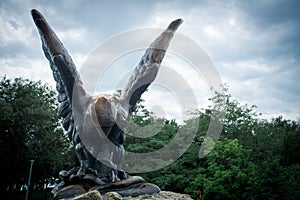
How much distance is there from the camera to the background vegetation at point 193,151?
13.2 metres

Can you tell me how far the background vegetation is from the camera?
43.3 feet

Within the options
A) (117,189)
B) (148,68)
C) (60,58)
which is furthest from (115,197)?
(60,58)

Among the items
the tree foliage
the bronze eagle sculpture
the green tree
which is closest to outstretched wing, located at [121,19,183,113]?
the bronze eagle sculpture

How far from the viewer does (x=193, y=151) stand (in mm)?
16578

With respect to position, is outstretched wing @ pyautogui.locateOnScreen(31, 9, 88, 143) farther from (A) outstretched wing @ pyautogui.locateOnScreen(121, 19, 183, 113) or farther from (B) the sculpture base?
(B) the sculpture base

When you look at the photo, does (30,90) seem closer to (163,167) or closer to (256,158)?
(163,167)

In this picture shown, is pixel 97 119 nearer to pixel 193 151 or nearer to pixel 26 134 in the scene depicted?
pixel 193 151

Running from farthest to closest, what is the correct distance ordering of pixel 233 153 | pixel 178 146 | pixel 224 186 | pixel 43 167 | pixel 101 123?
1. pixel 43 167
2. pixel 178 146
3. pixel 233 153
4. pixel 224 186
5. pixel 101 123

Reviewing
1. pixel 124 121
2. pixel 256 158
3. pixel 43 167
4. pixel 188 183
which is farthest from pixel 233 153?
pixel 43 167

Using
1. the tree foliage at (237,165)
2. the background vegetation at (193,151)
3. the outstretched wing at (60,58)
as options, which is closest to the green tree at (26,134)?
the background vegetation at (193,151)

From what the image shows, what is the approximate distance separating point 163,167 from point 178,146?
1690 mm

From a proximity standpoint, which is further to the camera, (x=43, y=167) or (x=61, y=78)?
(x=43, y=167)

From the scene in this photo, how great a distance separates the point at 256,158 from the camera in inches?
624

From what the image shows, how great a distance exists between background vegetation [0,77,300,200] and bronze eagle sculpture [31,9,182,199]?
870 centimetres
